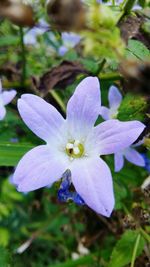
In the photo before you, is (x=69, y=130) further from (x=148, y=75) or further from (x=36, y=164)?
(x=148, y=75)

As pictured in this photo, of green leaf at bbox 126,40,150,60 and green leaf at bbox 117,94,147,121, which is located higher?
green leaf at bbox 126,40,150,60

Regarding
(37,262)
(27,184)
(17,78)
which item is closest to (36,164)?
(27,184)

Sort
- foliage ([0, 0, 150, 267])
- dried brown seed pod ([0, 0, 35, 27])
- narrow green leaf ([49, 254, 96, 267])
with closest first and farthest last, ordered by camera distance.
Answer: dried brown seed pod ([0, 0, 35, 27])
foliage ([0, 0, 150, 267])
narrow green leaf ([49, 254, 96, 267])

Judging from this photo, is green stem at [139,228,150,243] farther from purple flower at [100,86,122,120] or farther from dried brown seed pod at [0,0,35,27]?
dried brown seed pod at [0,0,35,27]

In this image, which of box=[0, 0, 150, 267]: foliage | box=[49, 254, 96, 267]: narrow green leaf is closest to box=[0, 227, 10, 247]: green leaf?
box=[0, 0, 150, 267]: foliage

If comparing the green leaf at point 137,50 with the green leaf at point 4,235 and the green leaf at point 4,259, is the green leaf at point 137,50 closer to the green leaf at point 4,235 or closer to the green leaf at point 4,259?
the green leaf at point 4,259

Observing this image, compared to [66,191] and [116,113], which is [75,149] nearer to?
[66,191]

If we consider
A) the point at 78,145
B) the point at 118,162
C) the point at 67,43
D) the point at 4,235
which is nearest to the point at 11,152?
the point at 78,145
